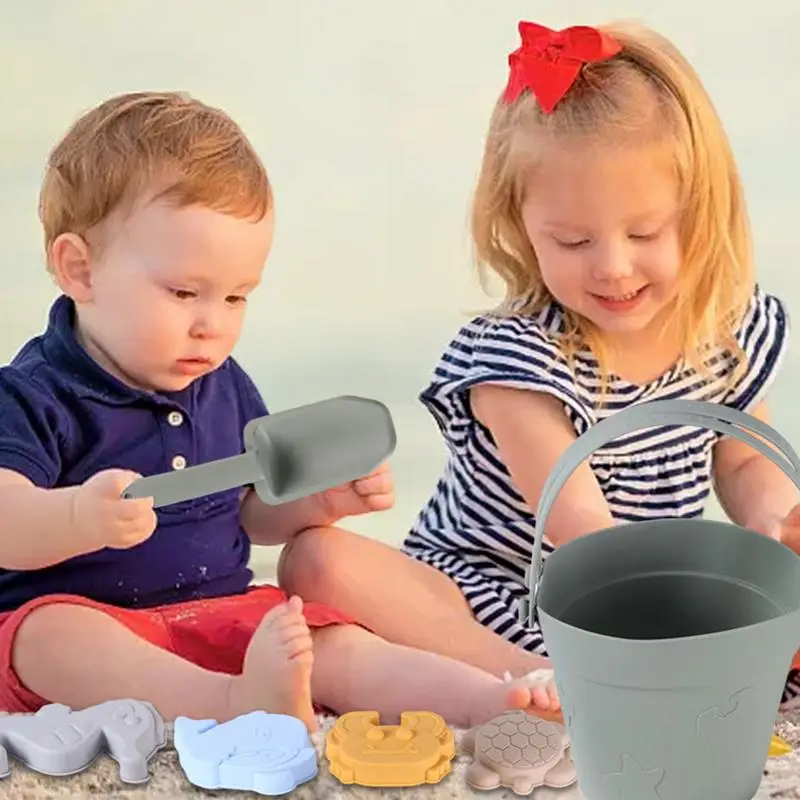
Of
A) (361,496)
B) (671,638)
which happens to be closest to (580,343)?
(361,496)

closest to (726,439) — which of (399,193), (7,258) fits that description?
(399,193)

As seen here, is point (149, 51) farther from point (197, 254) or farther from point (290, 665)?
point (290, 665)

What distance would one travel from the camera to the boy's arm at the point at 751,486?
1110 mm

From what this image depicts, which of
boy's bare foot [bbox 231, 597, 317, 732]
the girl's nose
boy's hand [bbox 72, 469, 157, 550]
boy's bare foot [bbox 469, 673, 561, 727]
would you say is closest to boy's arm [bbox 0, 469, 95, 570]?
boy's hand [bbox 72, 469, 157, 550]

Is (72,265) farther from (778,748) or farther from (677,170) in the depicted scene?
(778,748)

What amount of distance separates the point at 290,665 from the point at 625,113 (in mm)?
442

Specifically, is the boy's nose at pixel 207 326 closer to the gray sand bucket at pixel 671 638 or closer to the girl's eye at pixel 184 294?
the girl's eye at pixel 184 294

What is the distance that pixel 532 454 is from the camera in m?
1.07

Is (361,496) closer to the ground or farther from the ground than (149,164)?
closer to the ground

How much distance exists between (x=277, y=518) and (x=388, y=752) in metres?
0.29

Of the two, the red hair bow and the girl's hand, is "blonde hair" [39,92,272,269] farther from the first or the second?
the girl's hand

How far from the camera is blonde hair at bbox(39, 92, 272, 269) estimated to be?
0.98 m

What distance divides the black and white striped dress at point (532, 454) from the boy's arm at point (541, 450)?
0.04 ft

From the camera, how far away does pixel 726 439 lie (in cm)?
113
